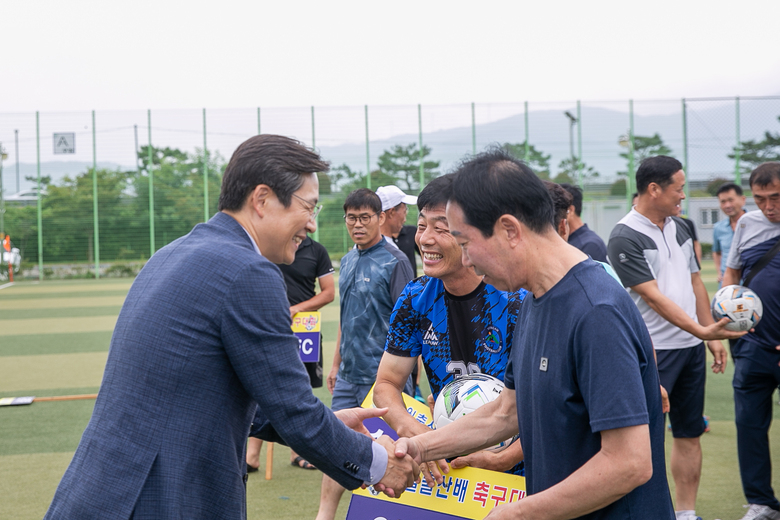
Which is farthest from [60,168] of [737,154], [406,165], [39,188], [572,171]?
[737,154]

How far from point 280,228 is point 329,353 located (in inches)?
352

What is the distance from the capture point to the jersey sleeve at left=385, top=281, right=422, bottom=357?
3.18 m

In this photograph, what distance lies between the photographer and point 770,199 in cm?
479

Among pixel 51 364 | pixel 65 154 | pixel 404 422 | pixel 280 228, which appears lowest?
pixel 51 364

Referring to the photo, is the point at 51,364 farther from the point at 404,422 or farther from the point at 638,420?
the point at 638,420

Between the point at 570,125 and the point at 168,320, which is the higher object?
the point at 570,125

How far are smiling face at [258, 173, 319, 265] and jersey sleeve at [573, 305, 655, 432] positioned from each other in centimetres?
102

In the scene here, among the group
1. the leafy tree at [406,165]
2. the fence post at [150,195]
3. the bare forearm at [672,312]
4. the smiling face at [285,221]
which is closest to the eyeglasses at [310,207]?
the smiling face at [285,221]

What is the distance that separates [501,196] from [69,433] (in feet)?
21.1

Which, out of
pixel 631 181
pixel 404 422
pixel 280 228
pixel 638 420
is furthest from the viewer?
pixel 631 181

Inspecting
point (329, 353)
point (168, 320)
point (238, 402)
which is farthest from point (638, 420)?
point (329, 353)

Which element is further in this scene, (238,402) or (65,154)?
(65,154)

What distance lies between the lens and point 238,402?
6.77 feet

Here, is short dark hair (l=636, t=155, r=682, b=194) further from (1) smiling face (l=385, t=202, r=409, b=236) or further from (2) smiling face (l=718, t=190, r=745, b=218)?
(2) smiling face (l=718, t=190, r=745, b=218)
